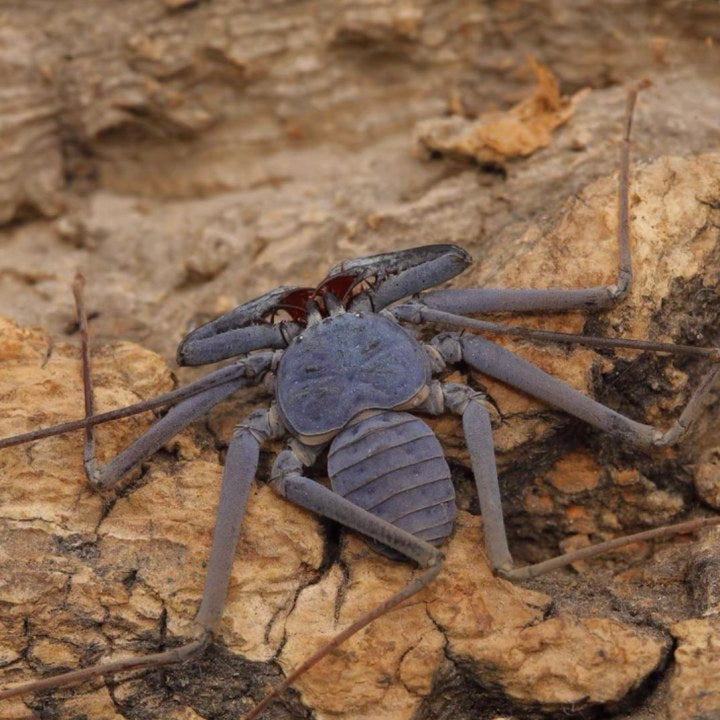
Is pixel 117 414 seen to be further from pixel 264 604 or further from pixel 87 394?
pixel 264 604

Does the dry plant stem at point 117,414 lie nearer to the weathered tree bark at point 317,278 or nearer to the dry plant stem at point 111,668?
the weathered tree bark at point 317,278

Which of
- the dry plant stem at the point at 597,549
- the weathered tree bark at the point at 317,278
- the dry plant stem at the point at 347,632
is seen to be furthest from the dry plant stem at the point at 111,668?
the dry plant stem at the point at 597,549

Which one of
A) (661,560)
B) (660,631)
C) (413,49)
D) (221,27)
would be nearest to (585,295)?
(661,560)

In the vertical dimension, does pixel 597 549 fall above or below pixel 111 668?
above

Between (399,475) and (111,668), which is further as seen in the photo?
(399,475)

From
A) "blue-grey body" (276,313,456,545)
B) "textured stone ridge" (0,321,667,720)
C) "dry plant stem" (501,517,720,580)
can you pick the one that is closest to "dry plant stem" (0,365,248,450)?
"textured stone ridge" (0,321,667,720)

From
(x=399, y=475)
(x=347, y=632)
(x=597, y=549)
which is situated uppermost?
(x=399, y=475)

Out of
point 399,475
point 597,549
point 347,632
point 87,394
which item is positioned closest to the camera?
point 347,632

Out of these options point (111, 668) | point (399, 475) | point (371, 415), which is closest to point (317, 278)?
point (371, 415)
